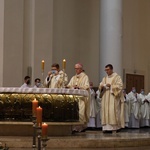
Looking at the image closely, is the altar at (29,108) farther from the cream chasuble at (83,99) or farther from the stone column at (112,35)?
the stone column at (112,35)

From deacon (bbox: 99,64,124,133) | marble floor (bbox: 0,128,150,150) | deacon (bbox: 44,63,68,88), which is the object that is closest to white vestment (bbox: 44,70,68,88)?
deacon (bbox: 44,63,68,88)

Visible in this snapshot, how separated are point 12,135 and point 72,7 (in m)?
10.3

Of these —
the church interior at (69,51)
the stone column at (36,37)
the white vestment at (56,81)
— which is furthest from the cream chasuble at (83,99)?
the stone column at (36,37)

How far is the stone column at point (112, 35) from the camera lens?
15.5 m

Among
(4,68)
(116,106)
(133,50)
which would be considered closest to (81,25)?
(133,50)

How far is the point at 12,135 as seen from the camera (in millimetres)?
9422

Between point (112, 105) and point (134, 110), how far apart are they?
5.14 m

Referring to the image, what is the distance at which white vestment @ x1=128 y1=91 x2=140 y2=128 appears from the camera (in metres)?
15.9

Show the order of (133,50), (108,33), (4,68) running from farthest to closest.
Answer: (133,50), (108,33), (4,68)

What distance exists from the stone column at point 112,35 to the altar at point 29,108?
6171 mm

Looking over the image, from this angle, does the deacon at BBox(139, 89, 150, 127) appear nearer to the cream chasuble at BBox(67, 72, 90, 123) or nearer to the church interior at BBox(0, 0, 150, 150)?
the church interior at BBox(0, 0, 150, 150)

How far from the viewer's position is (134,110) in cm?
1597

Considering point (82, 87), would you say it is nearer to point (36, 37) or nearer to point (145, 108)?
point (36, 37)

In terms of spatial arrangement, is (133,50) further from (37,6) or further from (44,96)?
(44,96)
